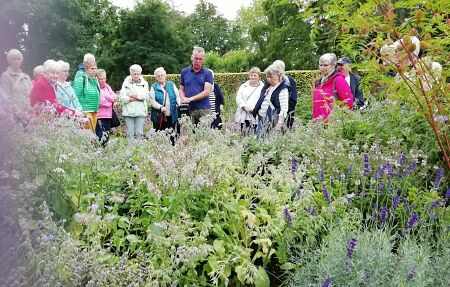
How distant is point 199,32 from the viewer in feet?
146

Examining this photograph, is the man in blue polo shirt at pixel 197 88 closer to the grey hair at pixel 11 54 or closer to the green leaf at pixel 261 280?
the green leaf at pixel 261 280

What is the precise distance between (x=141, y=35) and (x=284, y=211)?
68.0ft

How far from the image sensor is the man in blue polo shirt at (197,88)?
695 centimetres

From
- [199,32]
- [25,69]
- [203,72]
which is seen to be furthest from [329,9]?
[199,32]

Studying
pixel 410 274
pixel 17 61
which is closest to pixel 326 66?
pixel 410 274

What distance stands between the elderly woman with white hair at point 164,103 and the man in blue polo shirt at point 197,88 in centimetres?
33

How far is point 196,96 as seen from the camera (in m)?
6.93

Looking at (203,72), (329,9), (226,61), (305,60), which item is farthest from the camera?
(226,61)

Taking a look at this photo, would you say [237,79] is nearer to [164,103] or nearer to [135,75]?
[135,75]

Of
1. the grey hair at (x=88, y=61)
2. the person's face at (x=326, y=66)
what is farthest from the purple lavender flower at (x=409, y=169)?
the grey hair at (x=88, y=61)

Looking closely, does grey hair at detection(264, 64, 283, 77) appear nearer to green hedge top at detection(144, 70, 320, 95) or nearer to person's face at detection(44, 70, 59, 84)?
person's face at detection(44, 70, 59, 84)

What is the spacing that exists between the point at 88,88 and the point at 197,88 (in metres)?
1.35

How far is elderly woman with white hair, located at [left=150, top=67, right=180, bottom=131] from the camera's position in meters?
7.36

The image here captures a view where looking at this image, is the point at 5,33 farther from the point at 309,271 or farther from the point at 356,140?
the point at 356,140
